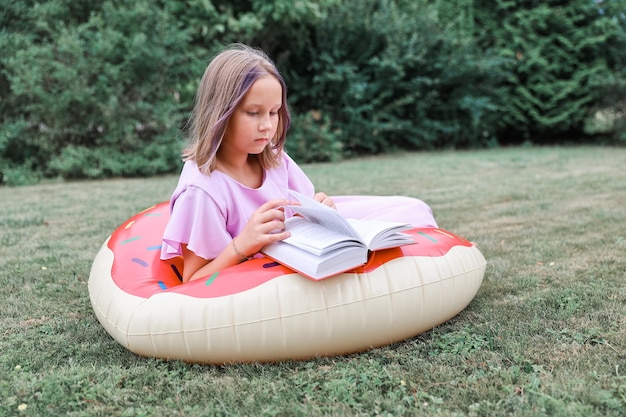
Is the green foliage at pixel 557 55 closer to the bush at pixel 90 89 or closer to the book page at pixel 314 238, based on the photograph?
the bush at pixel 90 89

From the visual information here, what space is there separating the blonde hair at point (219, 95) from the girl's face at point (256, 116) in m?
0.03

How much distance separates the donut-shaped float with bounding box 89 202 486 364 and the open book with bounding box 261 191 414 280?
61mm

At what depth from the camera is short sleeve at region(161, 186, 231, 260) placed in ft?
7.75

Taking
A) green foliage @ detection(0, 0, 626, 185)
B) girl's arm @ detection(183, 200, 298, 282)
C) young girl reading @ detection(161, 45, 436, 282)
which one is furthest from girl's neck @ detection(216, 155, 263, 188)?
green foliage @ detection(0, 0, 626, 185)

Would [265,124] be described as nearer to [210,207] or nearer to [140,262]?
[210,207]

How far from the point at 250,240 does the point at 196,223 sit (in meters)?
0.23

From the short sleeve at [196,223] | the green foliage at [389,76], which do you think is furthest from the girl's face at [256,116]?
the green foliage at [389,76]

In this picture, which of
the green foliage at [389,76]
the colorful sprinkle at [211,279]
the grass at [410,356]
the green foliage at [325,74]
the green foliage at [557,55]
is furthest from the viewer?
the green foliage at [557,55]

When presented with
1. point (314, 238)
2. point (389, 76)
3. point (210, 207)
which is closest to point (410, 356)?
point (314, 238)

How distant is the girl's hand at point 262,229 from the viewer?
229 cm

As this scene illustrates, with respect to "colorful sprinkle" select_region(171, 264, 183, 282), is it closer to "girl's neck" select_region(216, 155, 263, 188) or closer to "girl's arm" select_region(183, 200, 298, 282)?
"girl's arm" select_region(183, 200, 298, 282)

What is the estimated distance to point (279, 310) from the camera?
7.07 feet

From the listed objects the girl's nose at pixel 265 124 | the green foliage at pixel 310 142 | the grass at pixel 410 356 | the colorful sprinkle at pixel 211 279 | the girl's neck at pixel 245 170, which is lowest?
the green foliage at pixel 310 142

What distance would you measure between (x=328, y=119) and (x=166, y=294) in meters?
8.72
